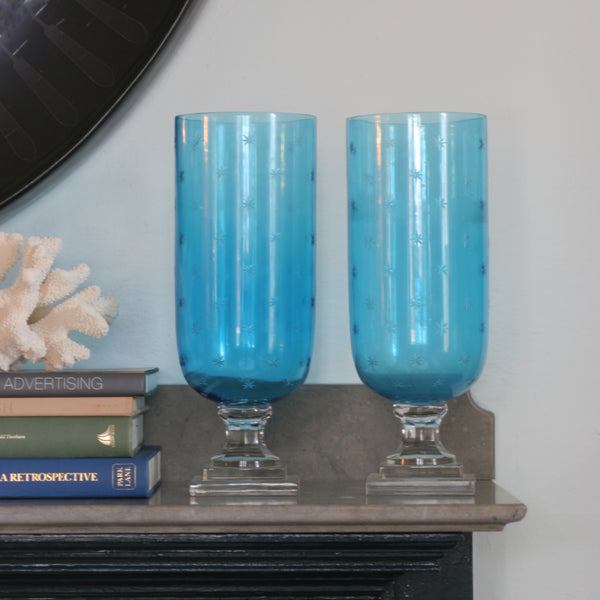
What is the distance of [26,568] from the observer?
92 cm

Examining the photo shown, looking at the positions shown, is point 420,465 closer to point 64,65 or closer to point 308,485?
point 308,485

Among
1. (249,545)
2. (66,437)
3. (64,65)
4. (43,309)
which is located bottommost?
(249,545)

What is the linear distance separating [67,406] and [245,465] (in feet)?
0.64

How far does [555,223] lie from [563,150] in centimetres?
9

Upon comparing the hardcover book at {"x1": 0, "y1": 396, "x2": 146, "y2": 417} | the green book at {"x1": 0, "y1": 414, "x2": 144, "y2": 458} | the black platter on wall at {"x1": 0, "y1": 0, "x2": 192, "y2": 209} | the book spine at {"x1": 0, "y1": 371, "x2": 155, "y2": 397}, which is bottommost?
the green book at {"x1": 0, "y1": 414, "x2": 144, "y2": 458}

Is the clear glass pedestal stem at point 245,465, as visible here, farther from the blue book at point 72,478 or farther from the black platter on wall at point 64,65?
the black platter on wall at point 64,65

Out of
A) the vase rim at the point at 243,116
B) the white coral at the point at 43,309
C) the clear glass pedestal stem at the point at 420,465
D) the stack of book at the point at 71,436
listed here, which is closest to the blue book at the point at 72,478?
the stack of book at the point at 71,436

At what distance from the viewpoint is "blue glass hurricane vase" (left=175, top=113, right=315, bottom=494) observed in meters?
0.95

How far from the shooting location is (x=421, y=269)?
0.94 metres

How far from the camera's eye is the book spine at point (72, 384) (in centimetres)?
94

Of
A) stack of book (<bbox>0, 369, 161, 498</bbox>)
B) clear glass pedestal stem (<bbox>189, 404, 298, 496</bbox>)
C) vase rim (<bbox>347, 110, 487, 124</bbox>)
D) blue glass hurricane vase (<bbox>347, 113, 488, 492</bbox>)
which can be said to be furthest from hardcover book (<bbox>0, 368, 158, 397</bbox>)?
vase rim (<bbox>347, 110, 487, 124</bbox>)

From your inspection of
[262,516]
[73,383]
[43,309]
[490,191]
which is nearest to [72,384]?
[73,383]

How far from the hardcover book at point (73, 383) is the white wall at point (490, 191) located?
0.17m

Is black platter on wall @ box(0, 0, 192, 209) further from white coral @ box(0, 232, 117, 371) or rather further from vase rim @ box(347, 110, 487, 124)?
vase rim @ box(347, 110, 487, 124)
